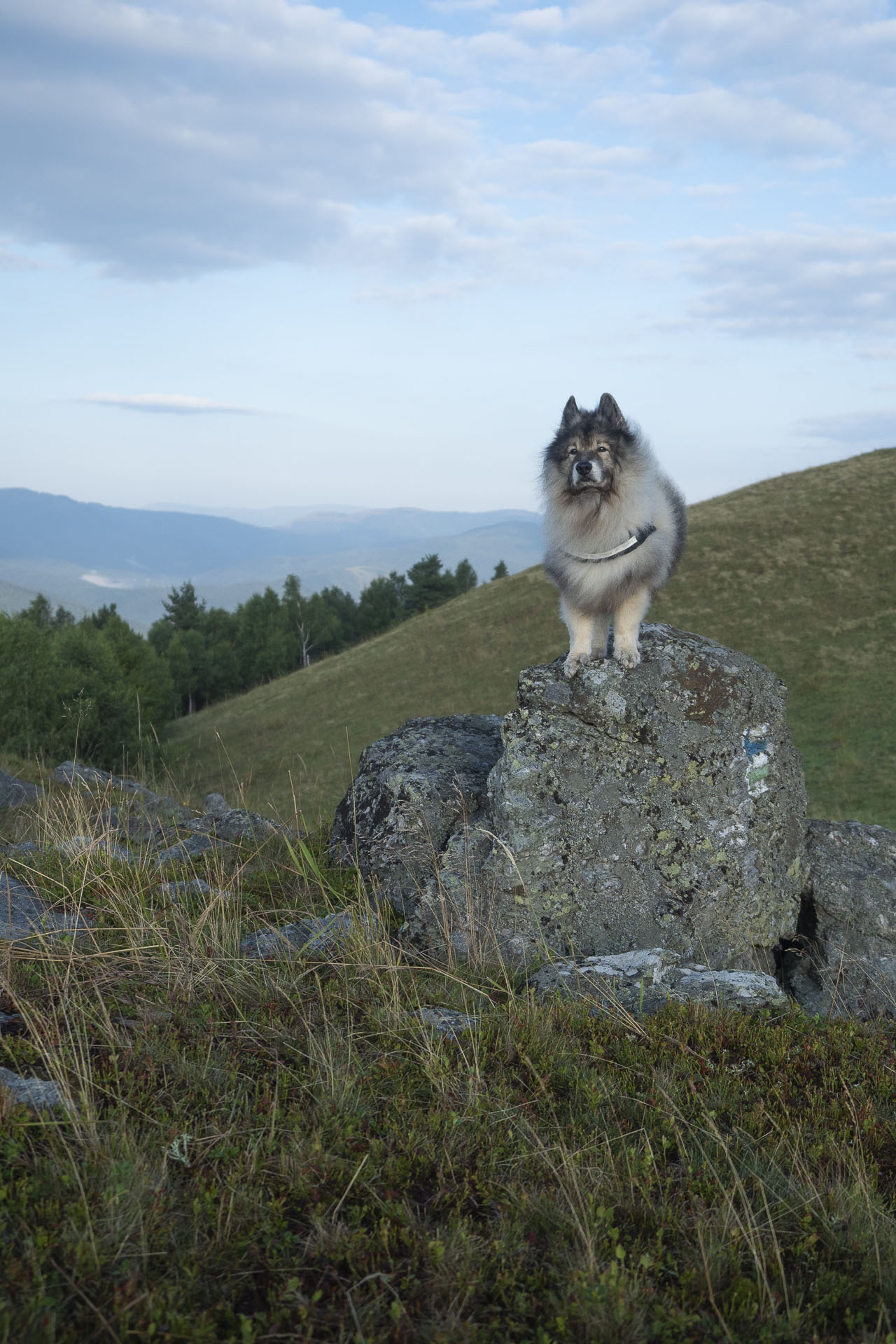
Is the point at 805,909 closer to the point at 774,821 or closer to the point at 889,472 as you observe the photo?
the point at 774,821

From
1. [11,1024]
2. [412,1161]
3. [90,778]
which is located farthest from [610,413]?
[90,778]

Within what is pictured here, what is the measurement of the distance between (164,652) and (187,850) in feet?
257

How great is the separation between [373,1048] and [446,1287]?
1685 mm

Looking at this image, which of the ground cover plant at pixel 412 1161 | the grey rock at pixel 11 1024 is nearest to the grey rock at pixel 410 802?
the ground cover plant at pixel 412 1161

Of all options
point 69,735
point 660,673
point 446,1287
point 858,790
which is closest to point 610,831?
point 660,673

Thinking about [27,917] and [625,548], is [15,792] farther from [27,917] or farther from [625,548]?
[625,548]

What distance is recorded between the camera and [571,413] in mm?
7867

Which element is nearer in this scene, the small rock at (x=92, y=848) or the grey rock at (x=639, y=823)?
the small rock at (x=92, y=848)

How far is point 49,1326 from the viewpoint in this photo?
262 cm

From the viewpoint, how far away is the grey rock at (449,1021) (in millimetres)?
4867

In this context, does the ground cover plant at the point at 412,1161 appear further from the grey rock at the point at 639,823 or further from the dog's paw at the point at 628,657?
the dog's paw at the point at 628,657

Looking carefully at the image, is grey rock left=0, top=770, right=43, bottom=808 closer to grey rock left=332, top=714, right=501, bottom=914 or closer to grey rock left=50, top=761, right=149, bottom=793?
grey rock left=50, top=761, right=149, bottom=793

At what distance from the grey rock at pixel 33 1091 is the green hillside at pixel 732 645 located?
84.1 feet

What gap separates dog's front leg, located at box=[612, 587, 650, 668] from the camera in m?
8.02
